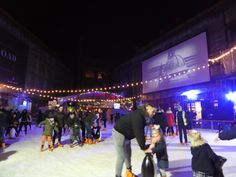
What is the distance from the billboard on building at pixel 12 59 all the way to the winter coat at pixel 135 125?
1905 cm

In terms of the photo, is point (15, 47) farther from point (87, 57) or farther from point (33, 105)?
point (87, 57)

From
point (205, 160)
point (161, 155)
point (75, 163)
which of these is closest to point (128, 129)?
point (161, 155)

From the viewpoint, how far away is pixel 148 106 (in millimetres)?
3744

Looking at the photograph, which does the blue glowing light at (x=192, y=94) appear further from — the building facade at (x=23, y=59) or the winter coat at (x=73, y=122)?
the building facade at (x=23, y=59)

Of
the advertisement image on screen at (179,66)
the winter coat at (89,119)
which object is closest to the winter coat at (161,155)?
the winter coat at (89,119)

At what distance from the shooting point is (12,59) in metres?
21.9

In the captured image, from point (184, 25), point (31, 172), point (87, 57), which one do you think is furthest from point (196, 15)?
point (87, 57)

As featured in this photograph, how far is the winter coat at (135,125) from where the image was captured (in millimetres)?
3549

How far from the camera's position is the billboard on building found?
20.3 meters

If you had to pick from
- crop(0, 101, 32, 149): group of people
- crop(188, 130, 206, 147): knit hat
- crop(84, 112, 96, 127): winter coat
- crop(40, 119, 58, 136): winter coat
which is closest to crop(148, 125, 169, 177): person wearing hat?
crop(188, 130, 206, 147): knit hat

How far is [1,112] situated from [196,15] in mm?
18067

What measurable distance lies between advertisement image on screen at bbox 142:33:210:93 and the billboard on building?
14097mm

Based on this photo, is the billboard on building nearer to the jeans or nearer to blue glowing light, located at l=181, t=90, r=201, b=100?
blue glowing light, located at l=181, t=90, r=201, b=100

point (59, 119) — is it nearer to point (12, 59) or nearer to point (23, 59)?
point (12, 59)
